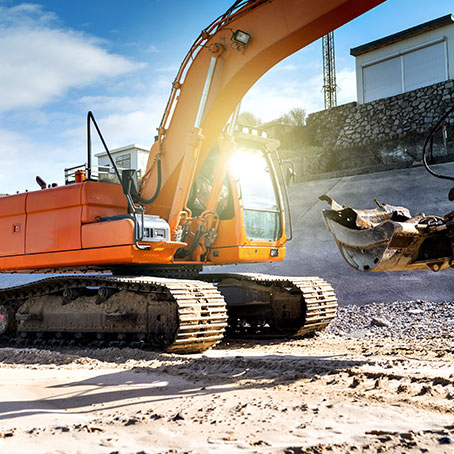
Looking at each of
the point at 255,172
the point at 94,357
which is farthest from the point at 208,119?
the point at 94,357

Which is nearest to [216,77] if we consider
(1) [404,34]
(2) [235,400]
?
(2) [235,400]

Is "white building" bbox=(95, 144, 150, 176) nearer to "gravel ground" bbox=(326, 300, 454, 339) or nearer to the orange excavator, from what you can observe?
"gravel ground" bbox=(326, 300, 454, 339)

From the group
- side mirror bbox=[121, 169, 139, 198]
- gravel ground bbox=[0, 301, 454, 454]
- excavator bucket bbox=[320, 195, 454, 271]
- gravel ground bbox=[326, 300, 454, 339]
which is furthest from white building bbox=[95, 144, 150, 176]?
excavator bucket bbox=[320, 195, 454, 271]

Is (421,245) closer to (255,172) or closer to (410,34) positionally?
(255,172)

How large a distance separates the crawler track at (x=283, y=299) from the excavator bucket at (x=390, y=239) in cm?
260

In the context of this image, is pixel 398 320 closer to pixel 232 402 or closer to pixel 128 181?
pixel 128 181

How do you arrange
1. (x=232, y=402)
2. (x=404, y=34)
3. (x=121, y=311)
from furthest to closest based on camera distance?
(x=404, y=34) → (x=121, y=311) → (x=232, y=402)

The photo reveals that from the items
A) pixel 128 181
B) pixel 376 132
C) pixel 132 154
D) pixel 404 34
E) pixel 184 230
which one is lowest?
pixel 184 230

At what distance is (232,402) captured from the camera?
3746 millimetres

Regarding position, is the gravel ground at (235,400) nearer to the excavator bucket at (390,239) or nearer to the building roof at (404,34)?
the excavator bucket at (390,239)

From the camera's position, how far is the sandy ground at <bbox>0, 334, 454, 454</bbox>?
9.34 ft

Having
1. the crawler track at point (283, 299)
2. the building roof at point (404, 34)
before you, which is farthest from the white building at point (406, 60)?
the crawler track at point (283, 299)

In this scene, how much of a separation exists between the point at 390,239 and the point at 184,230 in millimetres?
3126

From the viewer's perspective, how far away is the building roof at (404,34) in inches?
714
